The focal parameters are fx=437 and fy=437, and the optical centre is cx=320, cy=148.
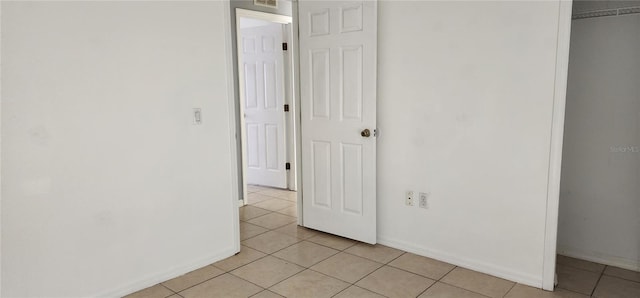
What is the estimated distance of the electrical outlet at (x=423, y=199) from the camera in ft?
10.3

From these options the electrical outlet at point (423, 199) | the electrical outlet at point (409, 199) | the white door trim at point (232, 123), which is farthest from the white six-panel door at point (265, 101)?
the electrical outlet at point (423, 199)

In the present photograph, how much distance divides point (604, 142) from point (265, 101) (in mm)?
3483

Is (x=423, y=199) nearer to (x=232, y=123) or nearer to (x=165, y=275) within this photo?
(x=232, y=123)

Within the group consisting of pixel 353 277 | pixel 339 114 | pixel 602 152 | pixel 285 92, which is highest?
pixel 285 92

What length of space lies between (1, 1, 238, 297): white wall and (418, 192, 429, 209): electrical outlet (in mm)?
1385

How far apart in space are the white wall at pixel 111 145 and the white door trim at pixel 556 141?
6.94 ft

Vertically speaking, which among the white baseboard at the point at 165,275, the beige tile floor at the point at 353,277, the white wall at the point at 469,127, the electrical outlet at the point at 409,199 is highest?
the white wall at the point at 469,127

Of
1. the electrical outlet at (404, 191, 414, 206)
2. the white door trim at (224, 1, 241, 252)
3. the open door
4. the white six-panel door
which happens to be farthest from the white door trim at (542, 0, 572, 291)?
the white six-panel door

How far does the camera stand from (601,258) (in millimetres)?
3029

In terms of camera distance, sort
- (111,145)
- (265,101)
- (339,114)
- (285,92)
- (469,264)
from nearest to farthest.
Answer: (111,145) < (469,264) < (339,114) < (285,92) < (265,101)

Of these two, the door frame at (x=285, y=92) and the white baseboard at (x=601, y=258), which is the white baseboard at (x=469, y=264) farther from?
the door frame at (x=285, y=92)

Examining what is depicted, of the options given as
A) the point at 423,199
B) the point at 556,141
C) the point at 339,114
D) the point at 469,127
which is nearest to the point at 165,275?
the point at 339,114

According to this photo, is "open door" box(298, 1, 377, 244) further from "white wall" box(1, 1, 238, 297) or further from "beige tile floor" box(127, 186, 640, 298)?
"white wall" box(1, 1, 238, 297)

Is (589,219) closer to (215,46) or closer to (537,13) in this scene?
(537,13)
